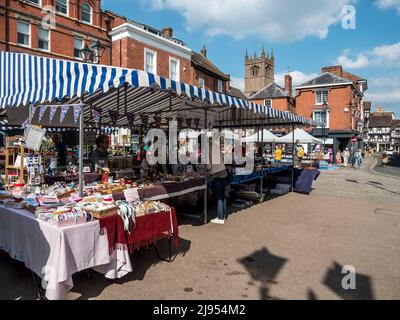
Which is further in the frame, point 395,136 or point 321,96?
point 395,136

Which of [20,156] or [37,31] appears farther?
[37,31]

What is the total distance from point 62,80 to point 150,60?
19.6 m

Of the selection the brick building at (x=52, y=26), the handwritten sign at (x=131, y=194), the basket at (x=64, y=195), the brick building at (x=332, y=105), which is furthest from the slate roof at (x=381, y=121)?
the basket at (x=64, y=195)

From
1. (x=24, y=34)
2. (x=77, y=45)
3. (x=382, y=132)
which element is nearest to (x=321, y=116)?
(x=77, y=45)

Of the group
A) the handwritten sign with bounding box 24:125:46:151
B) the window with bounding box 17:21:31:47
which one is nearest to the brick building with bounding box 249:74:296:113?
the window with bounding box 17:21:31:47

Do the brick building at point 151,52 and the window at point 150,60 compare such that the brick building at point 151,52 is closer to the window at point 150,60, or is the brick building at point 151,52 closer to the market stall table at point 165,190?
the window at point 150,60

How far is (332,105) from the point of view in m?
33.0

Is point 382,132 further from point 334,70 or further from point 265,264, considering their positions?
point 265,264

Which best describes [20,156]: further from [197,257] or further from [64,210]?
[197,257]

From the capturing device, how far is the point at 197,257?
477 cm

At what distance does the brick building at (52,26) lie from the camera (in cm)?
1631

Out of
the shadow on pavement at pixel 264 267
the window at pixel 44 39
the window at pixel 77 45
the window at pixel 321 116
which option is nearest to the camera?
the shadow on pavement at pixel 264 267

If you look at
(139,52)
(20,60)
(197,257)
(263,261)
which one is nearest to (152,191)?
(197,257)
